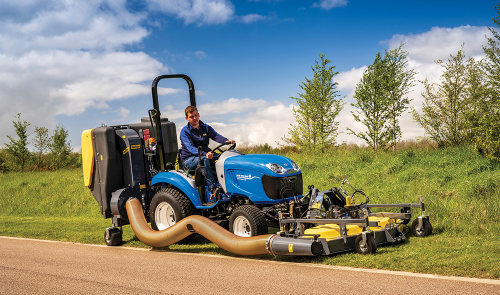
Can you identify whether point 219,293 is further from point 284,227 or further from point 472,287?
point 472,287

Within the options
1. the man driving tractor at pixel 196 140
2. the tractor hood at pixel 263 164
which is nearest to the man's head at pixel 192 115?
the man driving tractor at pixel 196 140

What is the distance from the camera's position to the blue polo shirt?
744cm

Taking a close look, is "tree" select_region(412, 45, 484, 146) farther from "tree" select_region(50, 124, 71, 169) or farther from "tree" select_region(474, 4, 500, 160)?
"tree" select_region(50, 124, 71, 169)

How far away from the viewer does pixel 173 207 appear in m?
7.48

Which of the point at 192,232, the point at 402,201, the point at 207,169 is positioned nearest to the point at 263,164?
the point at 207,169

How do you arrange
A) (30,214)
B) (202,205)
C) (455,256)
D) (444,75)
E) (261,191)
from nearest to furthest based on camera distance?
(455,256) → (261,191) → (202,205) → (30,214) → (444,75)

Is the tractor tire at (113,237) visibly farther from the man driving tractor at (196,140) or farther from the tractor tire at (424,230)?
the tractor tire at (424,230)

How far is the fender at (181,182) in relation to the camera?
7352 mm

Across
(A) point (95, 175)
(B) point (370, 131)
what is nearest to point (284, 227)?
(A) point (95, 175)

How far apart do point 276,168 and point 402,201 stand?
5.18 metres

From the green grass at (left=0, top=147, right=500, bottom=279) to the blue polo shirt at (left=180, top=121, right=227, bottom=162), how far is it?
5.57 feet

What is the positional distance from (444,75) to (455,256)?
765 inches

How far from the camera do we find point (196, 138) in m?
7.62

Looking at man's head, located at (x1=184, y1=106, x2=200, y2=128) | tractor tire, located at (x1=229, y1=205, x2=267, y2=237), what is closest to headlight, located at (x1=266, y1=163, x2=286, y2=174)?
tractor tire, located at (x1=229, y1=205, x2=267, y2=237)
